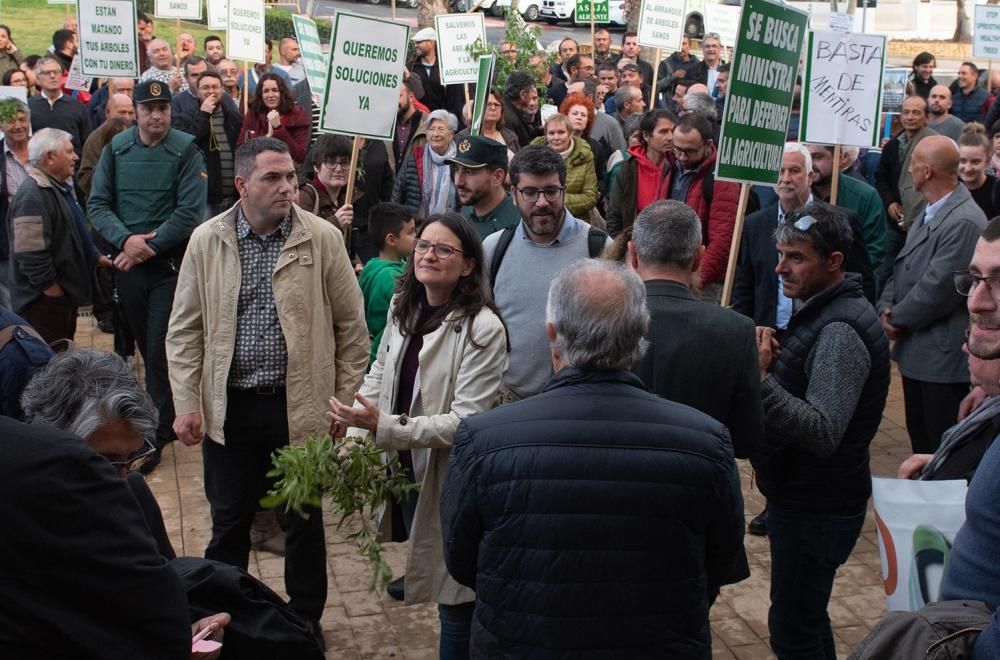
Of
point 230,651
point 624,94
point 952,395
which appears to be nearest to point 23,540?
point 230,651

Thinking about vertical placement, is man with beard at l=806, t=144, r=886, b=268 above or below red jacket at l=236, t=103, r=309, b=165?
below

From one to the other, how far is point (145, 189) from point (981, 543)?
6456 mm

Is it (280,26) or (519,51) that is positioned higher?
(280,26)

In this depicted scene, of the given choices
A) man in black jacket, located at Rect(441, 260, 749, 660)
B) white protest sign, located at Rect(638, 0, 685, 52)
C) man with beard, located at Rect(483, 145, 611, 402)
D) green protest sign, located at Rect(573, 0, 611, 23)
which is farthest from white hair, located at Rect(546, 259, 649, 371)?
green protest sign, located at Rect(573, 0, 611, 23)

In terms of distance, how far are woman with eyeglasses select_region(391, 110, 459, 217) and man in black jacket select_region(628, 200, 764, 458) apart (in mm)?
5034

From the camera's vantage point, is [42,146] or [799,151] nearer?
[799,151]

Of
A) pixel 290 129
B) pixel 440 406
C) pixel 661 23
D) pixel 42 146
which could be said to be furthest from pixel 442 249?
pixel 661 23

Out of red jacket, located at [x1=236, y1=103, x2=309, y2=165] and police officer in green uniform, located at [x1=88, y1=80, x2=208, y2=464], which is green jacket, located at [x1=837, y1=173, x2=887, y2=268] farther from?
red jacket, located at [x1=236, y1=103, x2=309, y2=165]

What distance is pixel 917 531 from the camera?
122 inches

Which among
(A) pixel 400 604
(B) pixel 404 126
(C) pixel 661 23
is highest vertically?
(C) pixel 661 23

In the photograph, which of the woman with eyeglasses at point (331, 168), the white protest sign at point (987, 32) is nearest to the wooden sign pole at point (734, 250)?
the woman with eyeglasses at point (331, 168)

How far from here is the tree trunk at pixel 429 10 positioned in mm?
24828

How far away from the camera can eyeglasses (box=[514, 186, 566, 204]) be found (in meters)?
5.42

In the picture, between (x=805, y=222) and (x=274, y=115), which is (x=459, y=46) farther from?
(x=805, y=222)
